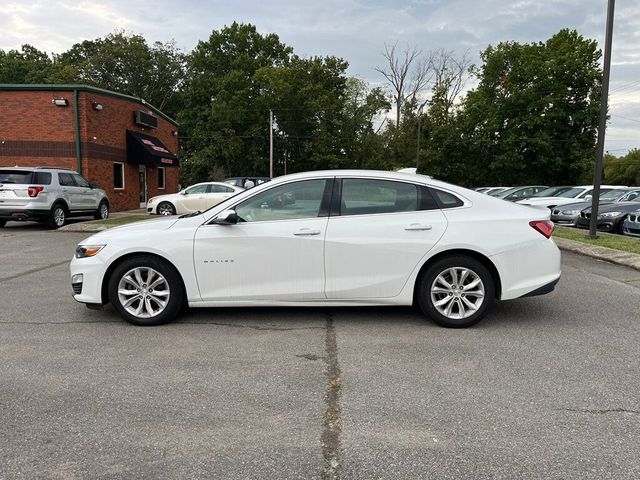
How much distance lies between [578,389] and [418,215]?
2138mm

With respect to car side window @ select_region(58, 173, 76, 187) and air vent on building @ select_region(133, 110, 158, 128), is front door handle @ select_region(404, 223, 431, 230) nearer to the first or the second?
car side window @ select_region(58, 173, 76, 187)

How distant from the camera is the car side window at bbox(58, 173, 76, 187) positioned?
14.8 meters

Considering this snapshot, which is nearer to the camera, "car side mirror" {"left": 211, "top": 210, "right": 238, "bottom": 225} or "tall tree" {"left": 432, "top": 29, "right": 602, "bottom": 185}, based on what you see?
"car side mirror" {"left": 211, "top": 210, "right": 238, "bottom": 225}

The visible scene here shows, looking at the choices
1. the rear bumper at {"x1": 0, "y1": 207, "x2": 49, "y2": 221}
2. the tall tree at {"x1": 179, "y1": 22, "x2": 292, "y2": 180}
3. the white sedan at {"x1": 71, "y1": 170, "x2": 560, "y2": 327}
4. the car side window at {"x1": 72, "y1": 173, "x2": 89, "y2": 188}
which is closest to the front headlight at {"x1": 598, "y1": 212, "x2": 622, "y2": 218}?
the white sedan at {"x1": 71, "y1": 170, "x2": 560, "y2": 327}

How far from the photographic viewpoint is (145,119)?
24578 mm

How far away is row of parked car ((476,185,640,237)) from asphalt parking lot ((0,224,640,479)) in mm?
5598

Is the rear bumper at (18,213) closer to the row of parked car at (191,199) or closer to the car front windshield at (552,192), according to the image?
the row of parked car at (191,199)

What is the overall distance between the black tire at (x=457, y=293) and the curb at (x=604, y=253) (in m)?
5.00

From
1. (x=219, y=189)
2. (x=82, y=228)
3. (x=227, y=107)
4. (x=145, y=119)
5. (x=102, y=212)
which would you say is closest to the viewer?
(x=82, y=228)

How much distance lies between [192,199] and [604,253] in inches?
566

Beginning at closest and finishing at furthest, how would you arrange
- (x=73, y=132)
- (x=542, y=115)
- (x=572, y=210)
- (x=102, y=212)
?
(x=572, y=210), (x=102, y=212), (x=73, y=132), (x=542, y=115)

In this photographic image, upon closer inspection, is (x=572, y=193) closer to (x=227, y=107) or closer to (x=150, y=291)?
(x=150, y=291)

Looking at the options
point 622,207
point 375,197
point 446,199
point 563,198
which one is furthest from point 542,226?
point 563,198

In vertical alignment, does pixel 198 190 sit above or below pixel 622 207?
above
